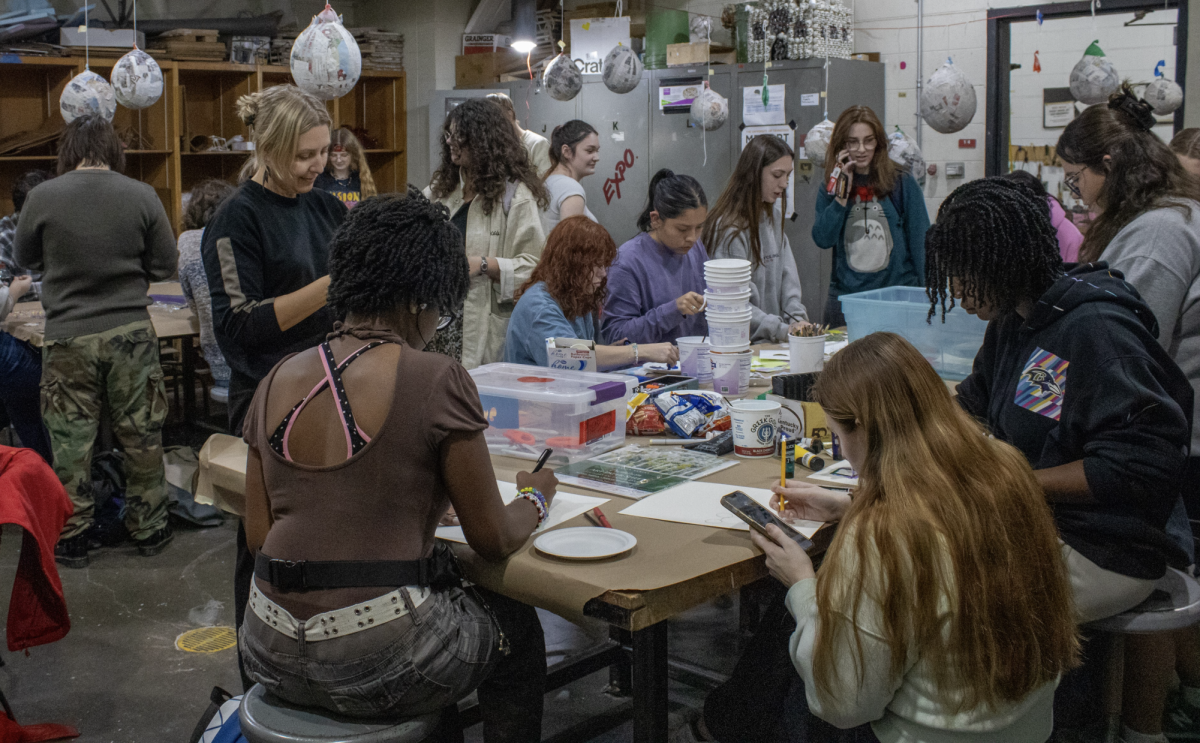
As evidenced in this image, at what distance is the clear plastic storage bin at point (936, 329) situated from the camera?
→ 313 centimetres

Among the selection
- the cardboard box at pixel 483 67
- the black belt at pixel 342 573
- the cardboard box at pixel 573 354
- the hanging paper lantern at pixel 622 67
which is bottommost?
the black belt at pixel 342 573

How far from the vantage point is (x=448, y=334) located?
3.57 metres

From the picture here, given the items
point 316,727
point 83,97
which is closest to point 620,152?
point 83,97

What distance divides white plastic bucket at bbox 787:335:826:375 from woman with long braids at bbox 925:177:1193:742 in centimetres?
96

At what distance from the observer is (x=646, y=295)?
12.6 feet

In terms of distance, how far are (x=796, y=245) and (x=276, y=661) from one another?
484 centimetres

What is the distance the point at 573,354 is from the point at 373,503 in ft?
4.30

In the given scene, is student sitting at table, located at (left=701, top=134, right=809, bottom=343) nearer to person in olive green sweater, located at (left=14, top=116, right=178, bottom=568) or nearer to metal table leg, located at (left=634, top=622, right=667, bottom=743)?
person in olive green sweater, located at (left=14, top=116, right=178, bottom=568)

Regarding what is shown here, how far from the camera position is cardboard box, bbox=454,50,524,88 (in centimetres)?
752

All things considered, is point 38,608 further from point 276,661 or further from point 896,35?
point 896,35

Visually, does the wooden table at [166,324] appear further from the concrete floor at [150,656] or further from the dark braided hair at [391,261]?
the dark braided hair at [391,261]

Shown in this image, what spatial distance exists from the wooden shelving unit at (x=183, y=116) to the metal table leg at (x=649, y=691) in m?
6.09

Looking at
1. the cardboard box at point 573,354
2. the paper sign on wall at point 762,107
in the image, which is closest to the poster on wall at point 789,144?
the paper sign on wall at point 762,107

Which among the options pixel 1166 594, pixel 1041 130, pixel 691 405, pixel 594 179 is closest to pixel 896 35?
pixel 1041 130
